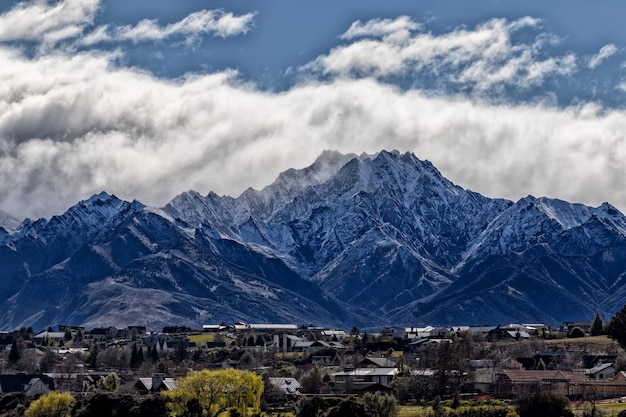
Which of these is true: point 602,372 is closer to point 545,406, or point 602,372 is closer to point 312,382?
point 312,382

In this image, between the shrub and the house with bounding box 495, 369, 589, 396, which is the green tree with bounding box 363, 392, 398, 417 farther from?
the house with bounding box 495, 369, 589, 396

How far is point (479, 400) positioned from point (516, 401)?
10177mm

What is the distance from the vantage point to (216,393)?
128 metres

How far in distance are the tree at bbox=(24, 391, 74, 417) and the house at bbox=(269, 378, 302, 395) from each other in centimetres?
2867

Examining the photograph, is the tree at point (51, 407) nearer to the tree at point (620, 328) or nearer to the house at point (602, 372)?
the house at point (602, 372)

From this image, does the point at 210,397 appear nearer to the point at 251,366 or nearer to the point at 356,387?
the point at 356,387

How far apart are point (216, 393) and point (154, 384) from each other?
87.5 ft

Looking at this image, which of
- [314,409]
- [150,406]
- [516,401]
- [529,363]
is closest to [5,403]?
[150,406]

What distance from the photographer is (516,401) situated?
129 metres

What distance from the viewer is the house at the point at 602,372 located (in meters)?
165

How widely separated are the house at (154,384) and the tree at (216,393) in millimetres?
19312

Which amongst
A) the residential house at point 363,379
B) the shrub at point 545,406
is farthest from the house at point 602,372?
the shrub at point 545,406

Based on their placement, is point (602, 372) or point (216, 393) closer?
point (216, 393)

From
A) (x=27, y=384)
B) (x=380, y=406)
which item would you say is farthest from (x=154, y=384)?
(x=380, y=406)
